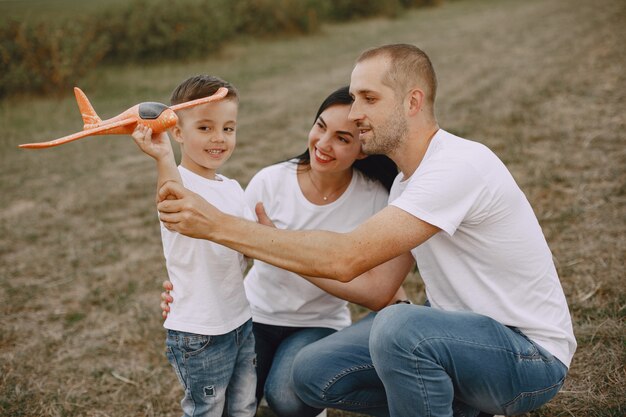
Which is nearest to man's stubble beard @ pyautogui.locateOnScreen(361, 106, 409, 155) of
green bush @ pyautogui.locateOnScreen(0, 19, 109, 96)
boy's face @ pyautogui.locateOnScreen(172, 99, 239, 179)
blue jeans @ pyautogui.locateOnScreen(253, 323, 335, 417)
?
boy's face @ pyautogui.locateOnScreen(172, 99, 239, 179)

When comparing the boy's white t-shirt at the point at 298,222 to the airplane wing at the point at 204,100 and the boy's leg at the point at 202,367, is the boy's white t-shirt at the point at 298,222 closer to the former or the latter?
the boy's leg at the point at 202,367

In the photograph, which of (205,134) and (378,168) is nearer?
(205,134)

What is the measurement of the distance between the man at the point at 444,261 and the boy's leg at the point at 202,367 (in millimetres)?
438

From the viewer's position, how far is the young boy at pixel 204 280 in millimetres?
2344

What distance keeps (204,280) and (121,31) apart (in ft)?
37.2

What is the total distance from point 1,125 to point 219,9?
660 cm

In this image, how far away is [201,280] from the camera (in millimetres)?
2354

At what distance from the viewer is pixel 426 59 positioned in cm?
255

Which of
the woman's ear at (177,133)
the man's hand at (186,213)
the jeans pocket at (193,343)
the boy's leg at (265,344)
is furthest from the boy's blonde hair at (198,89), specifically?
the boy's leg at (265,344)

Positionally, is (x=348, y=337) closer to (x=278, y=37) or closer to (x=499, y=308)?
(x=499, y=308)

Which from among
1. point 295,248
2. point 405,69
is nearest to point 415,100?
point 405,69

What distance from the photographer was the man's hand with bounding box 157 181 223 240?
6.96ft

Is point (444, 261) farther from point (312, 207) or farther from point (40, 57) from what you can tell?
point (40, 57)

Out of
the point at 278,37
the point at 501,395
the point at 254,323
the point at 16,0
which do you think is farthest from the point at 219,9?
the point at 501,395
